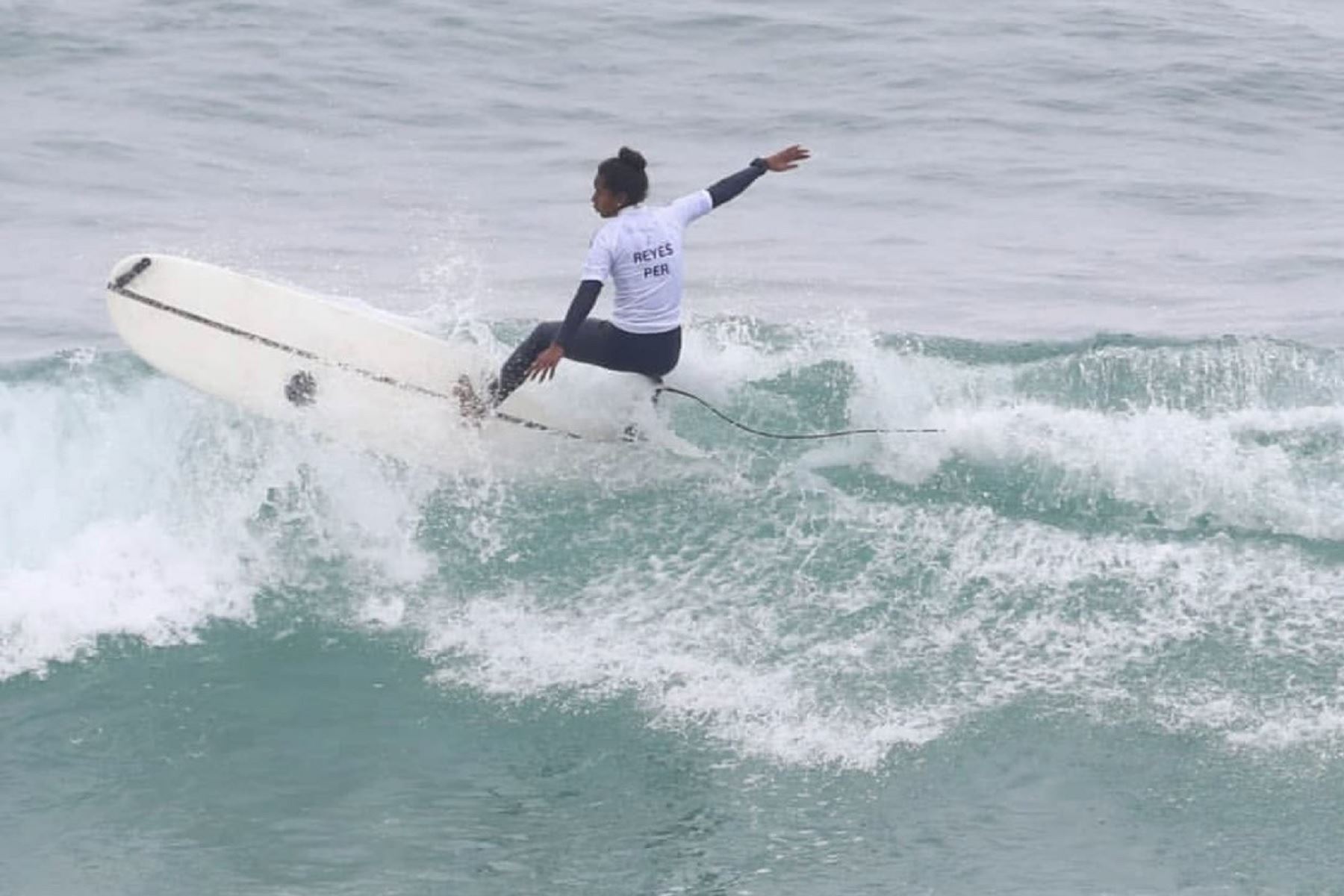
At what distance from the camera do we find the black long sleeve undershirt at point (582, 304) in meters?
8.77

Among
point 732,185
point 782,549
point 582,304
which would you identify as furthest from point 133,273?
point 782,549

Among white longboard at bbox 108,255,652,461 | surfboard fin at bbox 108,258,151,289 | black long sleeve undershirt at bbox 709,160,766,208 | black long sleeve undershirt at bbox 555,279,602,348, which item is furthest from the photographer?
surfboard fin at bbox 108,258,151,289

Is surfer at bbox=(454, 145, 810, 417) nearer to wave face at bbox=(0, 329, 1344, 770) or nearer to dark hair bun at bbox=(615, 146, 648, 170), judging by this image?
dark hair bun at bbox=(615, 146, 648, 170)

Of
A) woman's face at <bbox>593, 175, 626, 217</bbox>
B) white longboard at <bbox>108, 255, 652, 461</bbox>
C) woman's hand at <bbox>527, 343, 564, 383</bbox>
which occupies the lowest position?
white longboard at <bbox>108, 255, 652, 461</bbox>

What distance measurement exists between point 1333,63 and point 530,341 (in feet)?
50.9

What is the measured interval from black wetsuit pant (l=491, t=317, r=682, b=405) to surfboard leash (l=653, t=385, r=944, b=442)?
432 mm

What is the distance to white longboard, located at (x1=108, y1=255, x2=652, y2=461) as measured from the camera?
32.6ft

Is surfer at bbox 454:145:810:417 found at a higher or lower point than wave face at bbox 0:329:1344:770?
higher

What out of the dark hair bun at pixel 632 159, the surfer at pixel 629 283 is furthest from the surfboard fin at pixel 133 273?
the dark hair bun at pixel 632 159

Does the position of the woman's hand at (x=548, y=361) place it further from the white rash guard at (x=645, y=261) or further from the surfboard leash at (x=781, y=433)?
the surfboard leash at (x=781, y=433)

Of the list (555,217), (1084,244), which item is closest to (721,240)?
(555,217)

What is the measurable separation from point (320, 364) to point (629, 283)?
1.81m

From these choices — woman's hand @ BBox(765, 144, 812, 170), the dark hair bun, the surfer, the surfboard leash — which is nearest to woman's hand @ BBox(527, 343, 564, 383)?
the surfer

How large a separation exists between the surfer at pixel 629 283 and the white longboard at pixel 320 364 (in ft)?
1.06
